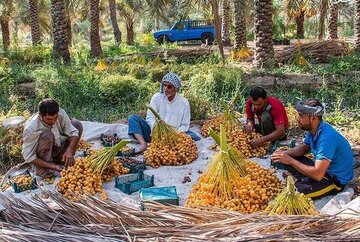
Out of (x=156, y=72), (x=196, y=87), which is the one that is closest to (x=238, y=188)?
(x=196, y=87)

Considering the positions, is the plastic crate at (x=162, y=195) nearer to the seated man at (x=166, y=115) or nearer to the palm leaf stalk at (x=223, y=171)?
the palm leaf stalk at (x=223, y=171)

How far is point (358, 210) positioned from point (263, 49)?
24.9ft

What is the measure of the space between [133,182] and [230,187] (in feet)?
3.79

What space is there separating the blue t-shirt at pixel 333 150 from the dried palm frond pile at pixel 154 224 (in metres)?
1.02

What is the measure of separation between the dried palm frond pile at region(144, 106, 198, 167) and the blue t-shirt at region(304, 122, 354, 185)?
5.17 feet

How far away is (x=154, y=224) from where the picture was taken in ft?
9.37

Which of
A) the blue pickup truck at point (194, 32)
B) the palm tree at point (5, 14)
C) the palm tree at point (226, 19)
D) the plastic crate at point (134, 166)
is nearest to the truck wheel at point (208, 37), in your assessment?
the blue pickup truck at point (194, 32)

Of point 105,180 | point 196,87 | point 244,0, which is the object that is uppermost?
point 244,0

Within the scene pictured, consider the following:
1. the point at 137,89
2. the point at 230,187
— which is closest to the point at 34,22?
the point at 137,89

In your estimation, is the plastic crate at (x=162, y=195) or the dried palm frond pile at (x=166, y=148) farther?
the dried palm frond pile at (x=166, y=148)

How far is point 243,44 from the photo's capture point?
45.8 ft

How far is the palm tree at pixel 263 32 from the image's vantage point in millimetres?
10141

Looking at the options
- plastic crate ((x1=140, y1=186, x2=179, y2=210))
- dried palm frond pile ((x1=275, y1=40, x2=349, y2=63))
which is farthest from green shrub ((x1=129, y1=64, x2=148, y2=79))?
plastic crate ((x1=140, y1=186, x2=179, y2=210))

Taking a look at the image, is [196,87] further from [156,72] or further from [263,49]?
[263,49]
